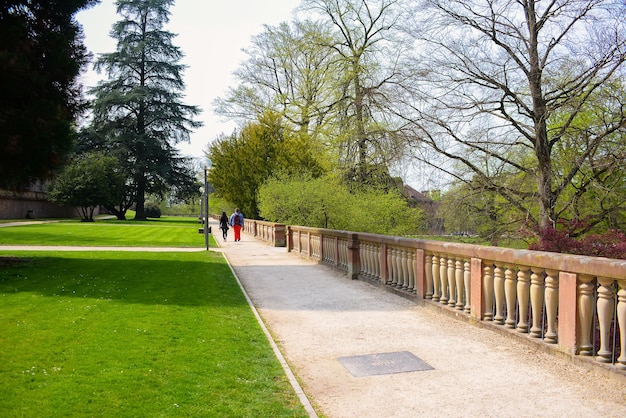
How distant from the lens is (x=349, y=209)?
72.6 ft

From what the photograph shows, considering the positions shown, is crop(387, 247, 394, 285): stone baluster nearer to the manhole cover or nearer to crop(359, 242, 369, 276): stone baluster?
crop(359, 242, 369, 276): stone baluster

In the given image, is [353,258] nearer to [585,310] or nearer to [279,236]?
[585,310]

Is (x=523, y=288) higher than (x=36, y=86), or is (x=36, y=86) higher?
(x=36, y=86)

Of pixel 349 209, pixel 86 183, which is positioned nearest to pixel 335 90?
pixel 349 209

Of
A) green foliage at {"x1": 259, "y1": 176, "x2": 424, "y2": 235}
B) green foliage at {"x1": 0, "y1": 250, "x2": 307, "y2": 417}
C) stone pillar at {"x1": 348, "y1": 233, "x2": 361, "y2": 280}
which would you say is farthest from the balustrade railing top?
green foliage at {"x1": 259, "y1": 176, "x2": 424, "y2": 235}

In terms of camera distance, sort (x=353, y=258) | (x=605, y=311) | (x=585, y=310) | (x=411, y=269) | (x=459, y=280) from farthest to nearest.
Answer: (x=353, y=258), (x=411, y=269), (x=459, y=280), (x=585, y=310), (x=605, y=311)

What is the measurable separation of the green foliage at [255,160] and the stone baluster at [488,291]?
21.7m

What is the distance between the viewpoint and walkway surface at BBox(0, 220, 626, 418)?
14.0 ft

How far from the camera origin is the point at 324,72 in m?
30.7

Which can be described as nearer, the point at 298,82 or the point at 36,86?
the point at 36,86

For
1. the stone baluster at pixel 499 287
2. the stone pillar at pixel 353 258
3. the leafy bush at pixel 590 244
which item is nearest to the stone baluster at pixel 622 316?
the stone baluster at pixel 499 287

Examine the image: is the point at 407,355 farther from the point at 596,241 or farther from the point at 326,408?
the point at 596,241

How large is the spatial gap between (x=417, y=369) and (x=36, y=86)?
1245cm

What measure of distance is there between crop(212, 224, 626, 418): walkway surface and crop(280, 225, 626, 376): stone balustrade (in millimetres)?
230
